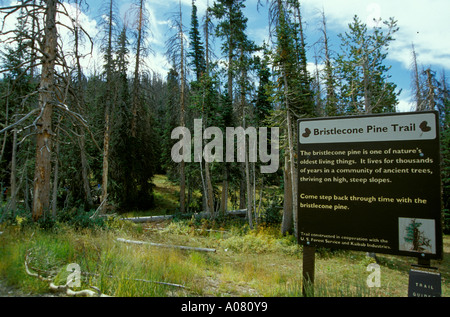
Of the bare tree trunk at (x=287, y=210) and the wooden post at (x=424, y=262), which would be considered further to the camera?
the bare tree trunk at (x=287, y=210)

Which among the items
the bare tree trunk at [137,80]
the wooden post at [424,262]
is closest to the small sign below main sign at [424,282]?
the wooden post at [424,262]

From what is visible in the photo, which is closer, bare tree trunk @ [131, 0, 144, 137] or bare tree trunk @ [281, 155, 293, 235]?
bare tree trunk @ [281, 155, 293, 235]

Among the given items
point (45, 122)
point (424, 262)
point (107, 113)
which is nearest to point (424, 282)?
point (424, 262)

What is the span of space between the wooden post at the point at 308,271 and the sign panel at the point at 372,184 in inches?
6.6

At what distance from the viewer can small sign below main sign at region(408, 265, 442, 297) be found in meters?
2.91

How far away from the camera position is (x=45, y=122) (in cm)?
735

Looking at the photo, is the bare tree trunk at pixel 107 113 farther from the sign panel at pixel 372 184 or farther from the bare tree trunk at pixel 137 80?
the sign panel at pixel 372 184

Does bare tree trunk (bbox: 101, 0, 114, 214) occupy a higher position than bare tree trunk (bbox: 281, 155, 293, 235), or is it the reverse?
bare tree trunk (bbox: 101, 0, 114, 214)

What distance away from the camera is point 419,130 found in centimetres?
323

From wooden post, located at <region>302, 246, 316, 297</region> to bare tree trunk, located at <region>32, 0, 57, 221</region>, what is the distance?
7404 mm

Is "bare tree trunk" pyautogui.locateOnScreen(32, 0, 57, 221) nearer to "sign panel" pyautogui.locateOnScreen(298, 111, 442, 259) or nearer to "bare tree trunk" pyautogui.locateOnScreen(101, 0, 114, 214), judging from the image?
"sign panel" pyautogui.locateOnScreen(298, 111, 442, 259)

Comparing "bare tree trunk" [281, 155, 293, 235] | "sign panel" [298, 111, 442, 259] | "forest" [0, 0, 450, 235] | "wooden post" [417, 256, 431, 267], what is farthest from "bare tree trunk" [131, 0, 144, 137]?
"wooden post" [417, 256, 431, 267]

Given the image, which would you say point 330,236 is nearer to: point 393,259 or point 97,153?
point 393,259

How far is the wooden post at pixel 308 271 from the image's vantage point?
357 centimetres
